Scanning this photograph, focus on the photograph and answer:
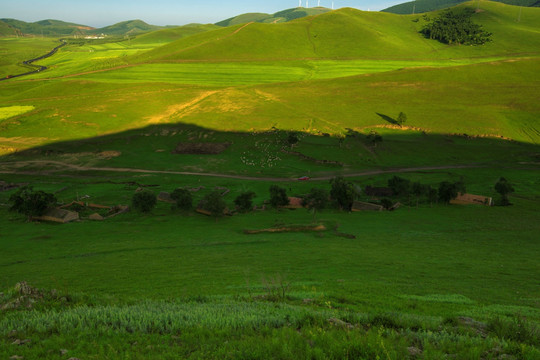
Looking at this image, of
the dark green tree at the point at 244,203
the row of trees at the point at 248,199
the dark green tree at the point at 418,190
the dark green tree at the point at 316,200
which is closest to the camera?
the row of trees at the point at 248,199

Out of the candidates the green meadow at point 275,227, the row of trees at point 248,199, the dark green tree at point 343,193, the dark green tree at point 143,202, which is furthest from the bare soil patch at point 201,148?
the dark green tree at point 343,193

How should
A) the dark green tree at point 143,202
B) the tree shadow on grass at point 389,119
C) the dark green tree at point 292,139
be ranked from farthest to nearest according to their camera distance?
1. the tree shadow on grass at point 389,119
2. the dark green tree at point 292,139
3. the dark green tree at point 143,202

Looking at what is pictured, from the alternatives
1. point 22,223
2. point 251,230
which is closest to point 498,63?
point 251,230

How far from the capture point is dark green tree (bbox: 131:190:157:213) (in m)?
58.2

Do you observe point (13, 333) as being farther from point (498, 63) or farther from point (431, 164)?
point (498, 63)

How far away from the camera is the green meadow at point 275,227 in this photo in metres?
11.9

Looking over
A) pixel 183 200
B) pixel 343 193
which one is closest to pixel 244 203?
pixel 183 200

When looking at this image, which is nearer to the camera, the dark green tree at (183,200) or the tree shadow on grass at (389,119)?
the dark green tree at (183,200)

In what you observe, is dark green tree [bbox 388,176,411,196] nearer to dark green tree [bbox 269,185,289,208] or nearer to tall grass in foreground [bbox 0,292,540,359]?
dark green tree [bbox 269,185,289,208]

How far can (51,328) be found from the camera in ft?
39.7

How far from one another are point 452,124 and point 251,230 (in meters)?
96.0

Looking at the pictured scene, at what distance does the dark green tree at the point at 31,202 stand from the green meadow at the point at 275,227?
11.6 feet

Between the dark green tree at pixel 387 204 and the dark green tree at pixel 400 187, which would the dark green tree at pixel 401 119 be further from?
the dark green tree at pixel 387 204

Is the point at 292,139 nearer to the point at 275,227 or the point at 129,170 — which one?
the point at 129,170
